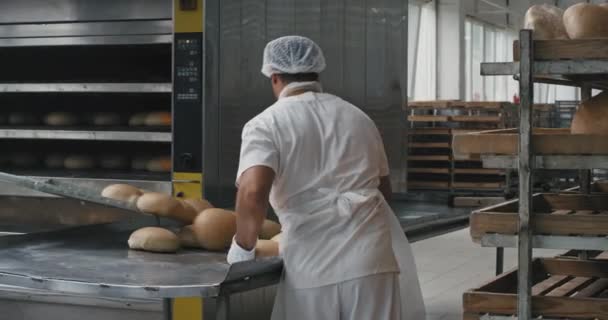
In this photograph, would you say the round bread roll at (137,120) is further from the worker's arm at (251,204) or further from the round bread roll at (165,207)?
the worker's arm at (251,204)

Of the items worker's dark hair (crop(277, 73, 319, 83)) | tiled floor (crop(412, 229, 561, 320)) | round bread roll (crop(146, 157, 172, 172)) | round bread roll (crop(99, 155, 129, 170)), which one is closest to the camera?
worker's dark hair (crop(277, 73, 319, 83))

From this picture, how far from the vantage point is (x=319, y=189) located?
2.61 m

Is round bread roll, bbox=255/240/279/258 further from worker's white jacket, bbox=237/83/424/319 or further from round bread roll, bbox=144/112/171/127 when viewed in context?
round bread roll, bbox=144/112/171/127

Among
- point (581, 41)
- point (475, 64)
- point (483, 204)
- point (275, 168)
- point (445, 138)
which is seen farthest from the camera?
point (475, 64)

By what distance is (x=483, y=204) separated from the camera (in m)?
8.59

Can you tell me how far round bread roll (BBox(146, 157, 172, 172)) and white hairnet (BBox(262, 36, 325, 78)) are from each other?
1.81 meters

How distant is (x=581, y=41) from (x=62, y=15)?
8.49ft

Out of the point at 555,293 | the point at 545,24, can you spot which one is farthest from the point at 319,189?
the point at 555,293

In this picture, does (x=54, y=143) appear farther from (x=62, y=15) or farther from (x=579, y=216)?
(x=579, y=216)

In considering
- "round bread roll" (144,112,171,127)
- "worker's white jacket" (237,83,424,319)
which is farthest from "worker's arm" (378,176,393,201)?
"round bread roll" (144,112,171,127)

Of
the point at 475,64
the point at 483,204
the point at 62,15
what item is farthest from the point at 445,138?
the point at 475,64

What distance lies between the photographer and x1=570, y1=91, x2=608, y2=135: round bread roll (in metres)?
2.62

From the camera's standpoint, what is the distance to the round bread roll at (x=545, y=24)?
8.50 feet

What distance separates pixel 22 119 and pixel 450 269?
11.2 feet
